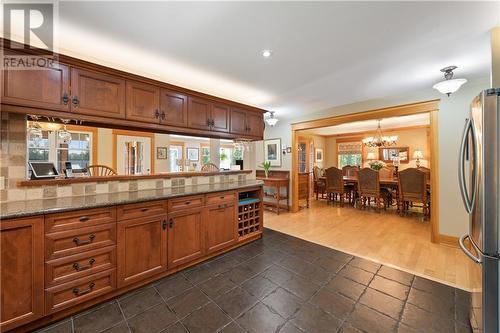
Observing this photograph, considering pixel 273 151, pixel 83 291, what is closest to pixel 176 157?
pixel 273 151

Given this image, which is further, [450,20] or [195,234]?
[195,234]

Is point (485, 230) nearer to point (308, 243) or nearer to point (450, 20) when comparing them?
Answer: point (450, 20)

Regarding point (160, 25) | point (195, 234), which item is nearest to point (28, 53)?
point (160, 25)

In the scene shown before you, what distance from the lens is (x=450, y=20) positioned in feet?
5.59

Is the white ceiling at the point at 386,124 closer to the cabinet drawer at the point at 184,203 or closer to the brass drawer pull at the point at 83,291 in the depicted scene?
the cabinet drawer at the point at 184,203

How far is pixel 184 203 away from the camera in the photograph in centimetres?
232

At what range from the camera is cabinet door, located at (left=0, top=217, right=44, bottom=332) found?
1.38 meters

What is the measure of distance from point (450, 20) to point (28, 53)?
358cm

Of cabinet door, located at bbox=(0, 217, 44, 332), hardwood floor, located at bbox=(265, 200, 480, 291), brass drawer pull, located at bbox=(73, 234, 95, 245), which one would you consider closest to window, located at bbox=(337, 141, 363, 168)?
hardwood floor, located at bbox=(265, 200, 480, 291)

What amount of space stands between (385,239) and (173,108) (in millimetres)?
3845

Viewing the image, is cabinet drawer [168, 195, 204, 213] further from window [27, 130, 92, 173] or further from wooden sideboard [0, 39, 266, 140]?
window [27, 130, 92, 173]

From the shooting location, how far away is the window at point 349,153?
786 centimetres

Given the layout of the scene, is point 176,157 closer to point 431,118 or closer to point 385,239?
point 385,239

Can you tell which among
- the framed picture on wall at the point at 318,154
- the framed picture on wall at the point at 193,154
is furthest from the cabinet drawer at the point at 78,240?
the framed picture on wall at the point at 318,154
